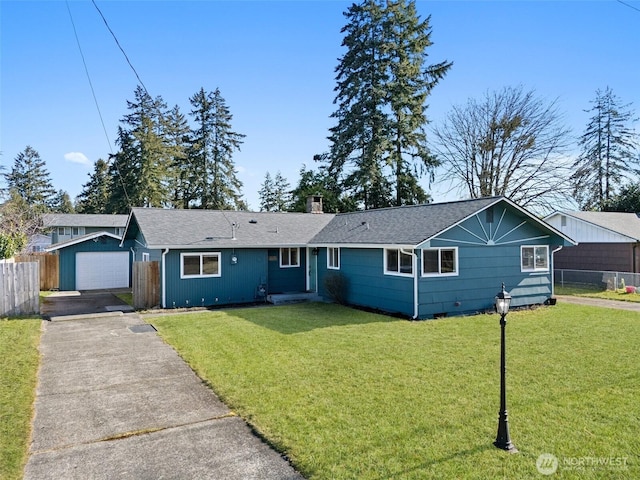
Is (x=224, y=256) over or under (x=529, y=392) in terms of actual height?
over

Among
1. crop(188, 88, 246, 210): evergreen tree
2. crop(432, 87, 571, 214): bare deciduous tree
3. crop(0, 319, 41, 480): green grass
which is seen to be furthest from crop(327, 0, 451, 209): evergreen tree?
crop(0, 319, 41, 480): green grass

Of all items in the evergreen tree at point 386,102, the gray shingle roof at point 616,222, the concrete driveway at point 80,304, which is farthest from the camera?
the evergreen tree at point 386,102

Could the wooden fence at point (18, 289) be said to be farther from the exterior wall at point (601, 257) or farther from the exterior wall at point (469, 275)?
the exterior wall at point (601, 257)

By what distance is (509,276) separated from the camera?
14.1 m

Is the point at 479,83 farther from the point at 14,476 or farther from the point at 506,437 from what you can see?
the point at 14,476

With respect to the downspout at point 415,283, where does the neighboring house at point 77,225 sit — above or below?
above

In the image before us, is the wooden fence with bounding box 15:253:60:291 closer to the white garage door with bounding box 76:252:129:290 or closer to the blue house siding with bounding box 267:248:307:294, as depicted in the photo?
the white garage door with bounding box 76:252:129:290

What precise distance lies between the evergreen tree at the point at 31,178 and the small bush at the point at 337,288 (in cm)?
5282

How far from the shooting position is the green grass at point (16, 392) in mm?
4289

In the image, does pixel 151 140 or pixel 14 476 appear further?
pixel 151 140

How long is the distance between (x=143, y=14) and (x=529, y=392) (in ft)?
36.1

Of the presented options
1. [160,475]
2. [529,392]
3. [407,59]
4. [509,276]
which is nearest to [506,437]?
[529,392]

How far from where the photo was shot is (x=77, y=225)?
113ft

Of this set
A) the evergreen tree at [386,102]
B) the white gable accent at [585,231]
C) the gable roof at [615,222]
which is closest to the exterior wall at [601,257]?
the white gable accent at [585,231]
